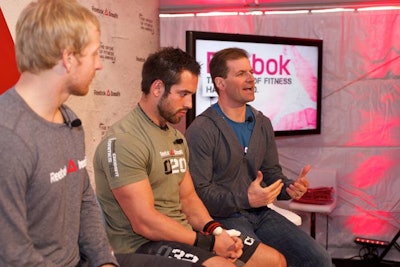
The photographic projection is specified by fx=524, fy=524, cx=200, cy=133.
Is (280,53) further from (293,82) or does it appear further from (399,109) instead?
(399,109)

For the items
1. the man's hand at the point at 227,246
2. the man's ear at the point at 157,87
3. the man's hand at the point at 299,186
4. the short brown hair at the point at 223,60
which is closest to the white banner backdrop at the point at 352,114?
the short brown hair at the point at 223,60

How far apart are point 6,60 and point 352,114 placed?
288 cm

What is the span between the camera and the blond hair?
1.36 metres

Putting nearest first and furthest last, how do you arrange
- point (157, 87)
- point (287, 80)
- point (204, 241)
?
point (204, 241)
point (157, 87)
point (287, 80)

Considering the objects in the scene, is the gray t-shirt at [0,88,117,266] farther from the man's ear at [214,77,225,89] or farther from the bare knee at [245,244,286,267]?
the man's ear at [214,77,225,89]

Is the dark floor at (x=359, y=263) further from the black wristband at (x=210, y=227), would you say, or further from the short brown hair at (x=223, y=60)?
the black wristband at (x=210, y=227)

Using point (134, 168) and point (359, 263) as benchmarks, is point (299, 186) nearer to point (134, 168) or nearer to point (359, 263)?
point (134, 168)

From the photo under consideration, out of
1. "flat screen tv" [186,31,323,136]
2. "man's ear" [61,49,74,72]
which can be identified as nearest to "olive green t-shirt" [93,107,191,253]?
"man's ear" [61,49,74,72]

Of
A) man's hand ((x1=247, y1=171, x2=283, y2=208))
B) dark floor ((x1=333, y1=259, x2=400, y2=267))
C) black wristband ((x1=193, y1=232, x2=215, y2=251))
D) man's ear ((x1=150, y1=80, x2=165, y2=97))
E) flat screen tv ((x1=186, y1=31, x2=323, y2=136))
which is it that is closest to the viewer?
black wristband ((x1=193, y1=232, x2=215, y2=251))

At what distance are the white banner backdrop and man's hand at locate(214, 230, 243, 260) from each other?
81.2 inches

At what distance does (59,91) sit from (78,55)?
0.37 ft

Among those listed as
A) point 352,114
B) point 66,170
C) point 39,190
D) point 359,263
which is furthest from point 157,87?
point 359,263

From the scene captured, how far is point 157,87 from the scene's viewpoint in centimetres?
223

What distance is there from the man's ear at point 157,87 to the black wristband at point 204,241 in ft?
2.02
